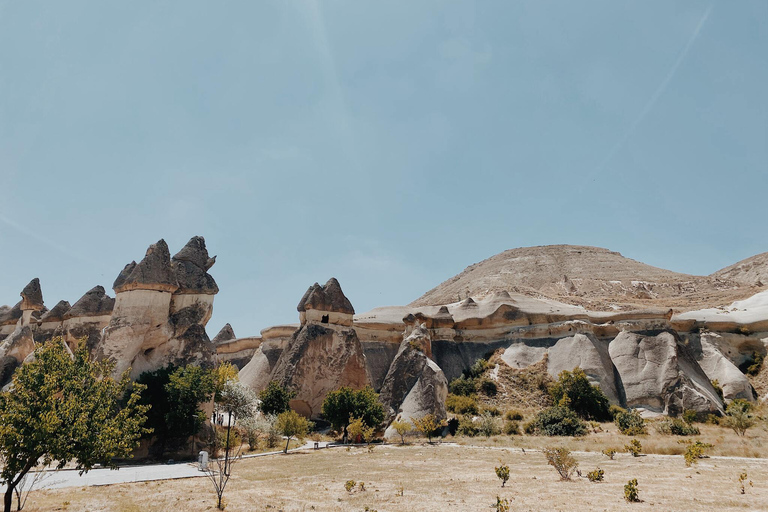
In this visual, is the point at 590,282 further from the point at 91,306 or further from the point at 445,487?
the point at 445,487

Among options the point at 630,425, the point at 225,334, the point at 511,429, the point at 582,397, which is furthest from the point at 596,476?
the point at 225,334

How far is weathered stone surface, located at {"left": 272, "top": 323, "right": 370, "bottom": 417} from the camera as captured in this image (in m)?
31.3

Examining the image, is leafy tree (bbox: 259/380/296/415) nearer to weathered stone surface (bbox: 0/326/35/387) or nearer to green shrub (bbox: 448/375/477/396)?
weathered stone surface (bbox: 0/326/35/387)

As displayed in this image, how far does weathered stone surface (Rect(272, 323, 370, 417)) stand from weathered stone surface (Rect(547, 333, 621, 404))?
16.1 m

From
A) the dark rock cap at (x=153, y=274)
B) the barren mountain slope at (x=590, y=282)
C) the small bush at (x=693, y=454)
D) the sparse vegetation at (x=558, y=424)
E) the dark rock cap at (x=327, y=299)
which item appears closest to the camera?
the small bush at (x=693, y=454)

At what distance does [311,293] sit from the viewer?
34.3 m

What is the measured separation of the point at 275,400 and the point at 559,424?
1656cm

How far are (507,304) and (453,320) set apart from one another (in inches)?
217

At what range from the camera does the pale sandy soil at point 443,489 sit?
9.77 metres

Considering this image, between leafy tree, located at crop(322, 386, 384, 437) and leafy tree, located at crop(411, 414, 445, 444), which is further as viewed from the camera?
leafy tree, located at crop(322, 386, 384, 437)

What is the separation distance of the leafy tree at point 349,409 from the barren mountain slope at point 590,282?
127 ft

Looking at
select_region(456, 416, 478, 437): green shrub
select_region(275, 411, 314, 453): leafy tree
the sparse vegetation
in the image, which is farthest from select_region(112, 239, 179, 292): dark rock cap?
the sparse vegetation

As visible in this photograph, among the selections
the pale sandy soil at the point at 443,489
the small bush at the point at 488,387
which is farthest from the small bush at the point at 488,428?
the pale sandy soil at the point at 443,489

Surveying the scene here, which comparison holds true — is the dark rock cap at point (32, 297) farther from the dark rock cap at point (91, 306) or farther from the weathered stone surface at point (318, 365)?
the weathered stone surface at point (318, 365)
